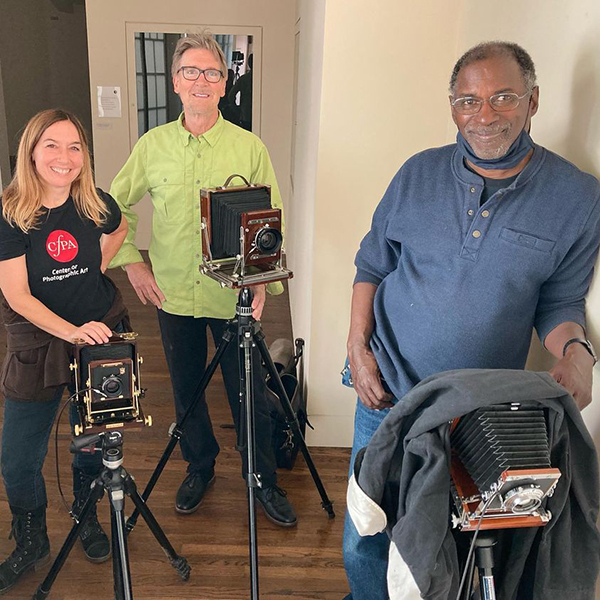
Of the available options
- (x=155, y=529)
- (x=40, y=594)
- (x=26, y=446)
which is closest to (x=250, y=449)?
(x=155, y=529)

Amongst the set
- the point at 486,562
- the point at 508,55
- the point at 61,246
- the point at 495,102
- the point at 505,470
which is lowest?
the point at 486,562

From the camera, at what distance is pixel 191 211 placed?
2.24 metres

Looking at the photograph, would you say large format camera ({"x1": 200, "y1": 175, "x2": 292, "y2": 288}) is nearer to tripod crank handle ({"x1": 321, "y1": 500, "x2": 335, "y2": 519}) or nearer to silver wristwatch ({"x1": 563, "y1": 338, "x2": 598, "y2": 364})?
silver wristwatch ({"x1": 563, "y1": 338, "x2": 598, "y2": 364})

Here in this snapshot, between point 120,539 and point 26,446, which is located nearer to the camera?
point 120,539

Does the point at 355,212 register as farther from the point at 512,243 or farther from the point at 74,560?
the point at 74,560

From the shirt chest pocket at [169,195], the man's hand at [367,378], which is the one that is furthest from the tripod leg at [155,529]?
the shirt chest pocket at [169,195]

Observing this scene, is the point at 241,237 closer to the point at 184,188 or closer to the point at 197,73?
the point at 184,188

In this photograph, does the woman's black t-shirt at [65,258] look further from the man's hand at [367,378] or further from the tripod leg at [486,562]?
the tripod leg at [486,562]

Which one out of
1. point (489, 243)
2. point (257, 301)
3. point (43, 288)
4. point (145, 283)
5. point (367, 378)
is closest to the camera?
point (489, 243)

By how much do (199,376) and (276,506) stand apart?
1.94ft

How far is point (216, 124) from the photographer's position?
7.27 feet

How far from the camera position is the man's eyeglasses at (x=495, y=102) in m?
1.45

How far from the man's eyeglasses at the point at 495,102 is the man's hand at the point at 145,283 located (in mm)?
1265

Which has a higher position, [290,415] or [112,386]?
[112,386]
